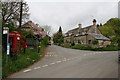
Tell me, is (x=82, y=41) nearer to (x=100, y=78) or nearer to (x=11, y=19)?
(x=11, y=19)

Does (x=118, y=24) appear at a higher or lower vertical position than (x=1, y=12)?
higher

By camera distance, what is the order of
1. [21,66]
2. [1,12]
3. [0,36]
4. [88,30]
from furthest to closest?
[88,30]
[1,12]
[0,36]
[21,66]

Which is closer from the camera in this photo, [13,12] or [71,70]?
[71,70]

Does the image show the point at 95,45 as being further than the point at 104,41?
No

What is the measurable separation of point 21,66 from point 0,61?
4.66ft

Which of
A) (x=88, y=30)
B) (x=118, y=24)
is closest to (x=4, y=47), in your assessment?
(x=88, y=30)

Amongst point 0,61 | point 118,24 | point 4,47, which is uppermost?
point 118,24

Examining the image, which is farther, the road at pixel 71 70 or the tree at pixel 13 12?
the tree at pixel 13 12

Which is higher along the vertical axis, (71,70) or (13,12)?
(13,12)

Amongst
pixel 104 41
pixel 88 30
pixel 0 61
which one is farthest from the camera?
pixel 88 30

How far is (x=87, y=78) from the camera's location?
254 inches

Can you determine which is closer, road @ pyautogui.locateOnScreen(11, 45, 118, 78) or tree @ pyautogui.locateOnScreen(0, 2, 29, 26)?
road @ pyautogui.locateOnScreen(11, 45, 118, 78)

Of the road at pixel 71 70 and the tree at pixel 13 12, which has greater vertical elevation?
the tree at pixel 13 12

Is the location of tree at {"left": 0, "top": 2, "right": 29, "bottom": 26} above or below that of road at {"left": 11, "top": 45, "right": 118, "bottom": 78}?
above
